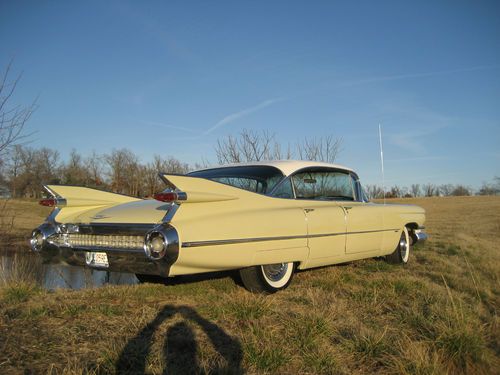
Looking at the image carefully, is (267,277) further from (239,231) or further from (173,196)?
(173,196)

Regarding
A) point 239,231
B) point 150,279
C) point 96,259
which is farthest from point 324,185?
point 96,259

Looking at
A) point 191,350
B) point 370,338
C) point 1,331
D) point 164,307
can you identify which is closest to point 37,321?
point 1,331

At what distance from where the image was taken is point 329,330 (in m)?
3.07

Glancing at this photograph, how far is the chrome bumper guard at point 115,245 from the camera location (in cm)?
339

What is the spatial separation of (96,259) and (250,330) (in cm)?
168

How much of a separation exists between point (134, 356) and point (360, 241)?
3.41 meters

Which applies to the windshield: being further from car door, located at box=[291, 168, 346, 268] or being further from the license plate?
the license plate

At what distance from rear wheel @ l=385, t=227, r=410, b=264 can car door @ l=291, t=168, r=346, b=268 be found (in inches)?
77.1

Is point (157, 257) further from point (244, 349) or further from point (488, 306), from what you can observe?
point (488, 306)

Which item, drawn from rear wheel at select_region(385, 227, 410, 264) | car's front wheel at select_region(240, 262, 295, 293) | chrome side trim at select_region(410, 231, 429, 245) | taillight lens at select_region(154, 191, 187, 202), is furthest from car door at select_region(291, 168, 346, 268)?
chrome side trim at select_region(410, 231, 429, 245)

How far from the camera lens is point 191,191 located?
3602mm

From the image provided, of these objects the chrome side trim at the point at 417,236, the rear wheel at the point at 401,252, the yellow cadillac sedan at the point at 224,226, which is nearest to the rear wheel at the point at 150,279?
the yellow cadillac sedan at the point at 224,226

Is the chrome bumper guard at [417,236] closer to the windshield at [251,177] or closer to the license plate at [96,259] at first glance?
the windshield at [251,177]

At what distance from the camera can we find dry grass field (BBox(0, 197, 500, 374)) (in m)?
2.57
